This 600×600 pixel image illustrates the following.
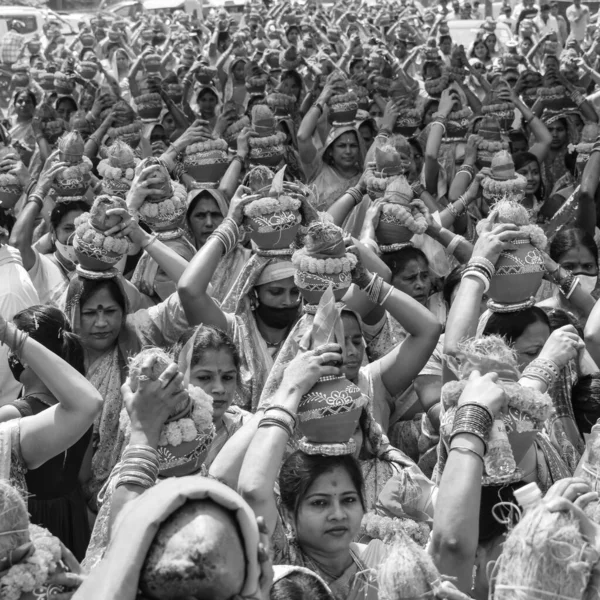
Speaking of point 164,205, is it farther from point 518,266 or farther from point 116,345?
point 518,266

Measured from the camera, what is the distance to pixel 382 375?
4586mm

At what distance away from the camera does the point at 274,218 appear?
16.6ft

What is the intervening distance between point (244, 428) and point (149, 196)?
2202 mm

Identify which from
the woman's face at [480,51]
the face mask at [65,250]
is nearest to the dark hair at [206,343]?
the face mask at [65,250]

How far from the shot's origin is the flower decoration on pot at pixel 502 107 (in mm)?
8977

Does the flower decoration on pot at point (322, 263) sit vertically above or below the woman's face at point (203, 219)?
below

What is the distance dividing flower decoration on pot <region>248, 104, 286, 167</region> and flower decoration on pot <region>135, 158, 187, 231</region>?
139 cm

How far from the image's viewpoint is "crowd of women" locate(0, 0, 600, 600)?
7.36 feet

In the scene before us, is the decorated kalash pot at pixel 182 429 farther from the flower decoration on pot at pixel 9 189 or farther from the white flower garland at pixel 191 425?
the flower decoration on pot at pixel 9 189

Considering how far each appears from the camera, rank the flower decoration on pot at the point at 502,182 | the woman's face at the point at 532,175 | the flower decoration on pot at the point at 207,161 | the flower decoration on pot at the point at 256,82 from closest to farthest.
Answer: the flower decoration on pot at the point at 502,182 < the flower decoration on pot at the point at 207,161 < the woman's face at the point at 532,175 < the flower decoration on pot at the point at 256,82

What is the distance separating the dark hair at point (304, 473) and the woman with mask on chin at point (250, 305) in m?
1.48

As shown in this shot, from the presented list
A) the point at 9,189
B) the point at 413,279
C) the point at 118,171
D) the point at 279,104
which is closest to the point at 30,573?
the point at 413,279

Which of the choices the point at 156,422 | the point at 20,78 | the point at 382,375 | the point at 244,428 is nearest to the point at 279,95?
the point at 20,78

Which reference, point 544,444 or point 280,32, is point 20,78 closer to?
point 280,32
